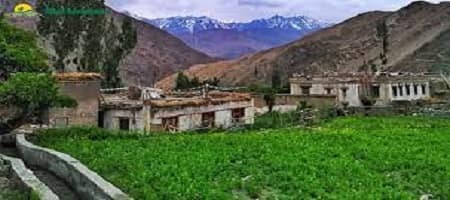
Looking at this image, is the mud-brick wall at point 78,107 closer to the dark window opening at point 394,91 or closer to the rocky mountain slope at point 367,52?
the dark window opening at point 394,91

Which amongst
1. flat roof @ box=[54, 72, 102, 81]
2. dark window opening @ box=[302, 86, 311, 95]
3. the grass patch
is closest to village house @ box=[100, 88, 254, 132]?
flat roof @ box=[54, 72, 102, 81]

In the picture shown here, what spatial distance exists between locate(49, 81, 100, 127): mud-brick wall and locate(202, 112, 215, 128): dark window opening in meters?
6.76

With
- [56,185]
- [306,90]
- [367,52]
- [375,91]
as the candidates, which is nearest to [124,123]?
[56,185]

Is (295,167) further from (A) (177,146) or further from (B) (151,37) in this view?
(B) (151,37)

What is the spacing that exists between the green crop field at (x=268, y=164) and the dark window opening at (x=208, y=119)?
39.4ft

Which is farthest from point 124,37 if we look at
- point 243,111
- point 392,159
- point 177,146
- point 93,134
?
point 392,159

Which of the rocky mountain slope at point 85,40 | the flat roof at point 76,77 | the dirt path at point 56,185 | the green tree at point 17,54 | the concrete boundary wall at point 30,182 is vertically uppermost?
the rocky mountain slope at point 85,40

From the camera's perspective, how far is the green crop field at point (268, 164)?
15.0m

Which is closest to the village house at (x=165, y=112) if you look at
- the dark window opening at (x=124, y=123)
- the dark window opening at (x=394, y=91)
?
the dark window opening at (x=124, y=123)

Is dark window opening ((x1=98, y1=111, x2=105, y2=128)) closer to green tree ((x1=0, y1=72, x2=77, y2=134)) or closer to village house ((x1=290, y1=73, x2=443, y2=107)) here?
green tree ((x1=0, y1=72, x2=77, y2=134))

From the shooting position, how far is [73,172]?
17.6m

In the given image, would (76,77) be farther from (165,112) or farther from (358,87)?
(358,87)

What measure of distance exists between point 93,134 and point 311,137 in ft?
26.1

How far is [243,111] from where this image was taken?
1646 inches
